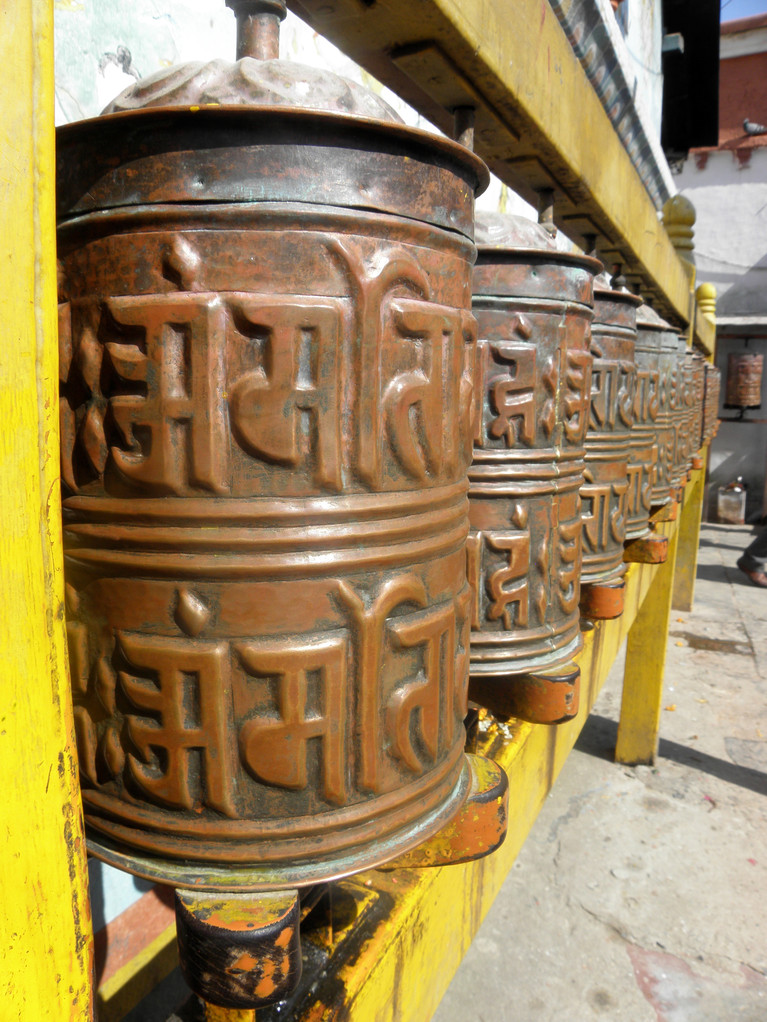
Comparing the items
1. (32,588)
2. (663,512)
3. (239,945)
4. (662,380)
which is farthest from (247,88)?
(663,512)

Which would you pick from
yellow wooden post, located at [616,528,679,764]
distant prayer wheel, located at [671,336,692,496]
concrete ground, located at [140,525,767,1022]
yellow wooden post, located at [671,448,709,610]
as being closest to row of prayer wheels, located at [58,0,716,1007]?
concrete ground, located at [140,525,767,1022]

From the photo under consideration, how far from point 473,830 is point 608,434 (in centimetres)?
72

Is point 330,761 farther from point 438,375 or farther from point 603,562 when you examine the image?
point 603,562

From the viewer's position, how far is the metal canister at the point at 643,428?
1493mm

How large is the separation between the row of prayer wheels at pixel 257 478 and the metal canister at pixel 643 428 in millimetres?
997

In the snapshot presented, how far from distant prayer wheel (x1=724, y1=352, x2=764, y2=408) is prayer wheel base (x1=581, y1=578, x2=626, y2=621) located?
8.54 meters

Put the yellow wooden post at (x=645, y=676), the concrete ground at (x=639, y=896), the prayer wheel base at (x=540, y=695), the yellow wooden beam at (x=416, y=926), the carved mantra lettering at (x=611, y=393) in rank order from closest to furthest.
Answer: the yellow wooden beam at (x=416, y=926) → the prayer wheel base at (x=540, y=695) → the carved mantra lettering at (x=611, y=393) → the concrete ground at (x=639, y=896) → the yellow wooden post at (x=645, y=676)

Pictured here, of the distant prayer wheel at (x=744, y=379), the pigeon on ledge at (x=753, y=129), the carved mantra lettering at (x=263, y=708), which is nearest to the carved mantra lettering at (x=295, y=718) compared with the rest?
the carved mantra lettering at (x=263, y=708)

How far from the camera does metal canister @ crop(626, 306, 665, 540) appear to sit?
4.90 ft

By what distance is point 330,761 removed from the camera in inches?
20.2

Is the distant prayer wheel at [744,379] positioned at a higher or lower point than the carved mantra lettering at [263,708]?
higher

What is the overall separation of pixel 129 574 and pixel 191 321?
16cm

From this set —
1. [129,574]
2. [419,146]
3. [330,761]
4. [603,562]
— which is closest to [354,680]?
[330,761]

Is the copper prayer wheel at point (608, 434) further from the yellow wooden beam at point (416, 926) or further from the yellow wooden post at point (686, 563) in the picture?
the yellow wooden post at point (686, 563)
